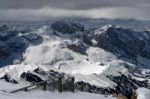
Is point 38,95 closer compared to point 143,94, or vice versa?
point 143,94

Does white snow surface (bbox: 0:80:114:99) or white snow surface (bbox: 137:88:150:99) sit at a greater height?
white snow surface (bbox: 137:88:150:99)

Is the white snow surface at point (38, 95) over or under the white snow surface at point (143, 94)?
under

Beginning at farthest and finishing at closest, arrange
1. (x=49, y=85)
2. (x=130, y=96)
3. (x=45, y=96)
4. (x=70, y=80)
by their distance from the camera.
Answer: (x=70, y=80) < (x=49, y=85) < (x=45, y=96) < (x=130, y=96)

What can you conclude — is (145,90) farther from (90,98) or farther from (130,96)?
(90,98)

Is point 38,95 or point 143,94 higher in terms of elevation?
point 143,94

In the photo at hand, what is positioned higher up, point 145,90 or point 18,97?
point 145,90

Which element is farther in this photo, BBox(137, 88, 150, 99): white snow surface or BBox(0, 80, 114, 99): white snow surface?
BBox(0, 80, 114, 99): white snow surface

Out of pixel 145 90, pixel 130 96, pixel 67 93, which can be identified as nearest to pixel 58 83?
pixel 67 93

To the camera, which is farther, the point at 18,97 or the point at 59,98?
the point at 59,98

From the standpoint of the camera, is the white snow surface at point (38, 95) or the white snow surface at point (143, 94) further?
the white snow surface at point (38, 95)

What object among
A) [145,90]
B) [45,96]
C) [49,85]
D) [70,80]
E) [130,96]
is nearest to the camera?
[145,90]
